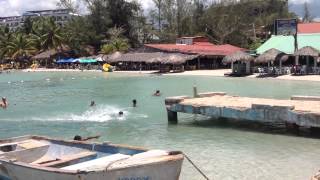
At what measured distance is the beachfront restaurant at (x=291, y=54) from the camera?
49.4 meters

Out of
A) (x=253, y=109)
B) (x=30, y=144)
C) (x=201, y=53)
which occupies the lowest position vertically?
→ (x=30, y=144)

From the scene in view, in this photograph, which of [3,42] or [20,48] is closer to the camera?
[20,48]

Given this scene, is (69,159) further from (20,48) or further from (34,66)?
(20,48)

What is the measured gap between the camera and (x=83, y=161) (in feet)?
41.0

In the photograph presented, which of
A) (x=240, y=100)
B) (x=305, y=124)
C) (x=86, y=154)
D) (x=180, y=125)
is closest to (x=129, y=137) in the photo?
(x=180, y=125)

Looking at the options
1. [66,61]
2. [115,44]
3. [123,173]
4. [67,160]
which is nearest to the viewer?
[123,173]

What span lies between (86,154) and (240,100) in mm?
11743

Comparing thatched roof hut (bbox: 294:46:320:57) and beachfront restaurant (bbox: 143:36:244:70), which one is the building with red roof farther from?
thatched roof hut (bbox: 294:46:320:57)

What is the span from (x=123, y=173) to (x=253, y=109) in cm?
1054

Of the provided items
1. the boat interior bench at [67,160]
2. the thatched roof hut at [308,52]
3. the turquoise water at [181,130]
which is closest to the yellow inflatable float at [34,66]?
the turquoise water at [181,130]

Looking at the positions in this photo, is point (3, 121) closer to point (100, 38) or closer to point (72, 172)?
point (72, 172)

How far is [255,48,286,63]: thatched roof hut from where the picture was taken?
50250 mm

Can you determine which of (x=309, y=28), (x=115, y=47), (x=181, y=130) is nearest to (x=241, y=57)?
(x=309, y=28)

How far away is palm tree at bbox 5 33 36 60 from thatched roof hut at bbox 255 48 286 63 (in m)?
54.4
